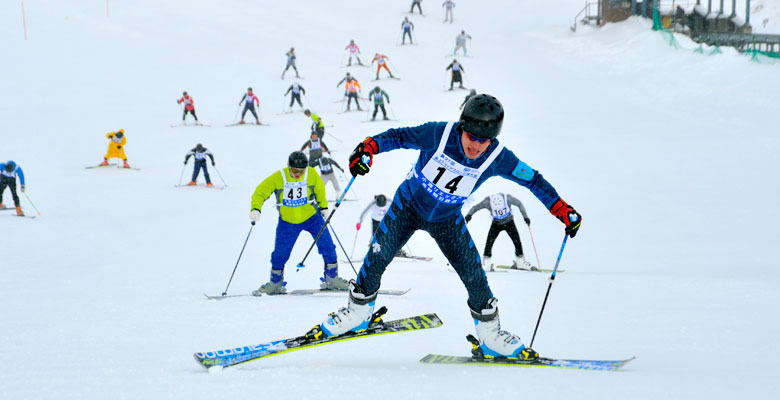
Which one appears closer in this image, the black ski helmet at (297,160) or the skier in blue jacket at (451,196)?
the skier in blue jacket at (451,196)

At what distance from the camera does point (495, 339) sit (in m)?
3.97

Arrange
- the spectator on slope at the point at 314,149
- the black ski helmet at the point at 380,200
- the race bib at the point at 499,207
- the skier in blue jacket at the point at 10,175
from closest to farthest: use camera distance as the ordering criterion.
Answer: the race bib at the point at 499,207
the black ski helmet at the point at 380,200
the skier in blue jacket at the point at 10,175
the spectator on slope at the point at 314,149

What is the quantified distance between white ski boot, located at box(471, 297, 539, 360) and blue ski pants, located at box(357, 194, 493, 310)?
0.09m

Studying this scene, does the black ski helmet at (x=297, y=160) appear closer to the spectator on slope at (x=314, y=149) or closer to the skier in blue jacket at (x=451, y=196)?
the skier in blue jacket at (x=451, y=196)

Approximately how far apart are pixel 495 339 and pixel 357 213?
8396 millimetres

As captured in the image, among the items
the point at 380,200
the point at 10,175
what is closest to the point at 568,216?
the point at 380,200

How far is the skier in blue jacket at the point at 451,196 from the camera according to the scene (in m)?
3.54

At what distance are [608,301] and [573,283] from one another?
1211 mm

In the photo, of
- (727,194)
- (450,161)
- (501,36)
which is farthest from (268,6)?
(450,161)

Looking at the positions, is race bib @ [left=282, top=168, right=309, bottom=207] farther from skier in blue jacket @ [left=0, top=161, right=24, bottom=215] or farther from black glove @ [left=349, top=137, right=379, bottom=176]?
skier in blue jacket @ [left=0, top=161, right=24, bottom=215]

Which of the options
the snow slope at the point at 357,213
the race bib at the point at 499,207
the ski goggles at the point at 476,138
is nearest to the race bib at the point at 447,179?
the ski goggles at the point at 476,138

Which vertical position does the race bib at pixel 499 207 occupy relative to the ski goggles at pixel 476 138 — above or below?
below

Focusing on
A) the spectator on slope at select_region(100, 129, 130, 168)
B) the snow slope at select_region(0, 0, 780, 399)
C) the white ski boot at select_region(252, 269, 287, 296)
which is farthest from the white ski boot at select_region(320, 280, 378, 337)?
the spectator on slope at select_region(100, 129, 130, 168)

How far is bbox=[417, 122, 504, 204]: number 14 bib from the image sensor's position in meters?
3.58
